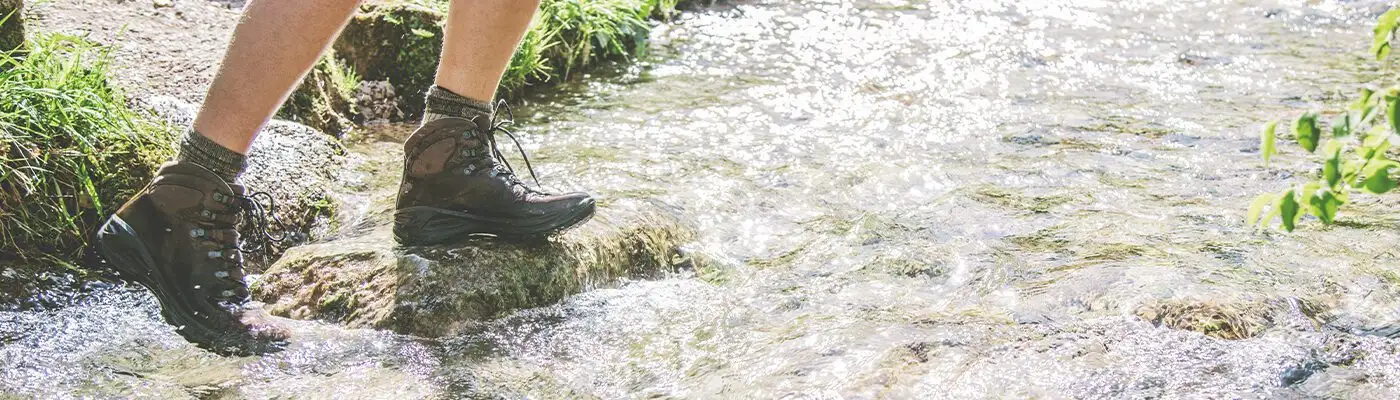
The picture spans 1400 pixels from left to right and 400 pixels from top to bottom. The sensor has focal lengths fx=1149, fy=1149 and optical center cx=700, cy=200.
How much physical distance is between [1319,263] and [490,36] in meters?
2.34

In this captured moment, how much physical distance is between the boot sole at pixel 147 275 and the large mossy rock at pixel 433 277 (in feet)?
1.08

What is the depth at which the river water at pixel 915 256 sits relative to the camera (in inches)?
97.0

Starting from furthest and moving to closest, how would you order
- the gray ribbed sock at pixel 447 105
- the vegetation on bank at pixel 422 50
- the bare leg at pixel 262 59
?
1. the vegetation on bank at pixel 422 50
2. the gray ribbed sock at pixel 447 105
3. the bare leg at pixel 262 59

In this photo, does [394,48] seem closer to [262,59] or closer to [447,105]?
[447,105]

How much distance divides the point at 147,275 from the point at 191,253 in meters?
0.12

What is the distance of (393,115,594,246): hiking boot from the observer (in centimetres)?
289

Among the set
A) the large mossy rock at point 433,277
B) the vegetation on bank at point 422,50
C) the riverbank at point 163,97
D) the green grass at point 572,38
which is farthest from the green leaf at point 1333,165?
the green grass at point 572,38

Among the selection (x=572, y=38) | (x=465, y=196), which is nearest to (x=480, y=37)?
(x=465, y=196)

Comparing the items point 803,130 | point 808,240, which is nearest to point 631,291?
point 808,240

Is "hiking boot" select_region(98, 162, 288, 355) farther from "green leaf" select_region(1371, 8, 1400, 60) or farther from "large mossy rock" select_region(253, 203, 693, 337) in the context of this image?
"green leaf" select_region(1371, 8, 1400, 60)

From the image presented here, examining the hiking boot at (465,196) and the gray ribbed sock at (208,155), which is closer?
the gray ribbed sock at (208,155)

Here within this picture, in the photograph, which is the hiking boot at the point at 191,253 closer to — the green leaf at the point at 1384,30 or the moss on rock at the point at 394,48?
the green leaf at the point at 1384,30

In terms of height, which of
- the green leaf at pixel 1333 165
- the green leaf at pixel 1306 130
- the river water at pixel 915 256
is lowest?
the river water at pixel 915 256

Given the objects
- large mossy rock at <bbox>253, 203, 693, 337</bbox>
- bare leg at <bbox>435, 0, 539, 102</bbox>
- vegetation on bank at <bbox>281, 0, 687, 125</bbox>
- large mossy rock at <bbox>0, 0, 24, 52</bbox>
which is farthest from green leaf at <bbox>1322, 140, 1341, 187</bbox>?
vegetation on bank at <bbox>281, 0, 687, 125</bbox>
